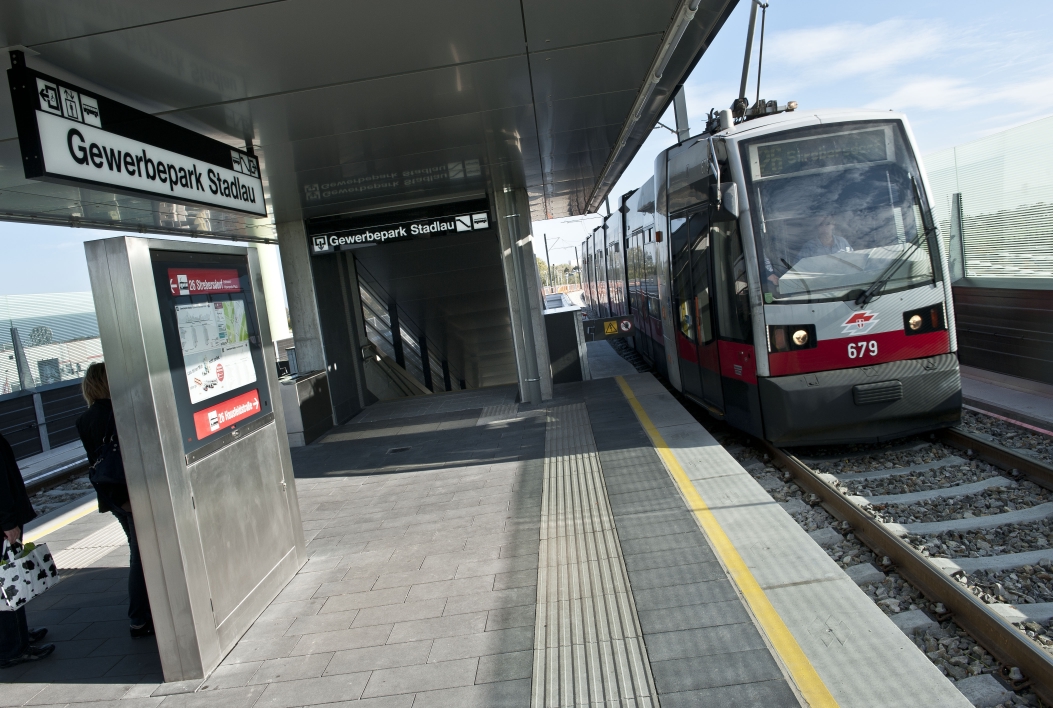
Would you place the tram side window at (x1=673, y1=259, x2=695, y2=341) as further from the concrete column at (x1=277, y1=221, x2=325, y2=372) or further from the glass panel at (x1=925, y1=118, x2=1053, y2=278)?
the concrete column at (x1=277, y1=221, x2=325, y2=372)

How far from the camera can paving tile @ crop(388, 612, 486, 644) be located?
407 cm

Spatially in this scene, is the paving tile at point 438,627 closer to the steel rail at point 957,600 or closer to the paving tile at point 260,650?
the paving tile at point 260,650

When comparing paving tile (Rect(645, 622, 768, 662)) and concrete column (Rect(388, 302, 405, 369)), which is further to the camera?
concrete column (Rect(388, 302, 405, 369))

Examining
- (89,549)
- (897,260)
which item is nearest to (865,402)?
(897,260)

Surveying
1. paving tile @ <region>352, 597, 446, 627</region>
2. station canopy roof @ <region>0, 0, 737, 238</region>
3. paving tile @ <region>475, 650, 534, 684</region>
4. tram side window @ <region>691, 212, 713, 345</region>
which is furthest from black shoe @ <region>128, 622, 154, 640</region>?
tram side window @ <region>691, 212, 713, 345</region>

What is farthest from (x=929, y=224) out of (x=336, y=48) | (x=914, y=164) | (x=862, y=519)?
(x=336, y=48)

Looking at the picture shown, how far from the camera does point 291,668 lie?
13.0ft

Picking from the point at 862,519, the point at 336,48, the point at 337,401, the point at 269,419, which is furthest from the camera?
the point at 337,401

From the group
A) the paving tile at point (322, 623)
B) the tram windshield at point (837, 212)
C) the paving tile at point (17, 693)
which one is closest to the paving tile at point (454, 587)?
the paving tile at point (322, 623)

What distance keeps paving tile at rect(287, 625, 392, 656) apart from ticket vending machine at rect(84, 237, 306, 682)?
0.45 m

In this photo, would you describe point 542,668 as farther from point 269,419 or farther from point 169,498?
point 269,419

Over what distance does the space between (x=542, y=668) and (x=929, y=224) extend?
599 centimetres

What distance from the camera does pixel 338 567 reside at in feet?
17.7

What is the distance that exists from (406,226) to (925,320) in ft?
23.3
